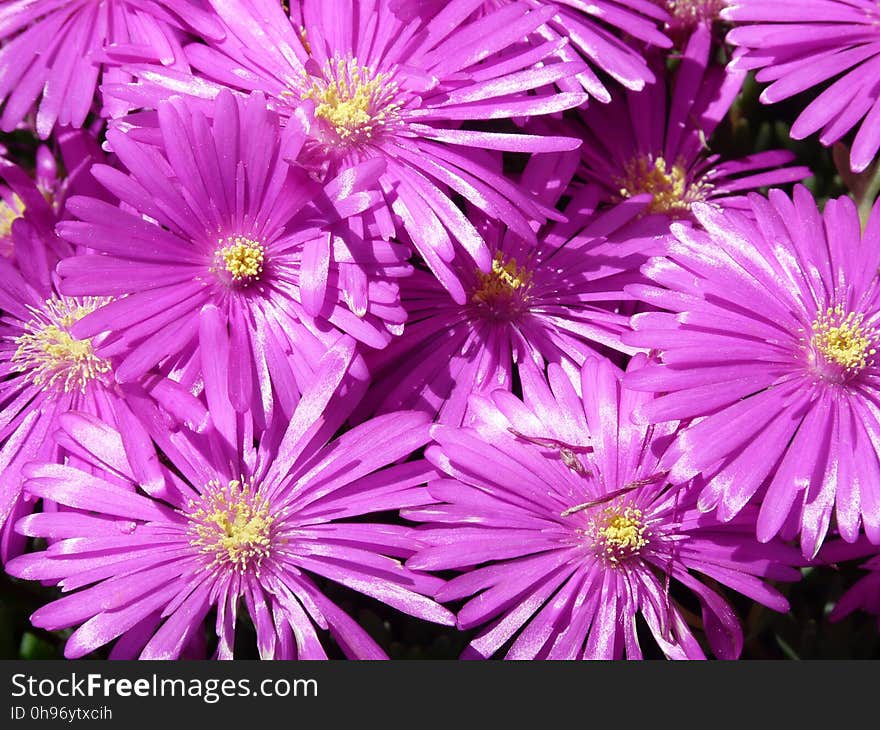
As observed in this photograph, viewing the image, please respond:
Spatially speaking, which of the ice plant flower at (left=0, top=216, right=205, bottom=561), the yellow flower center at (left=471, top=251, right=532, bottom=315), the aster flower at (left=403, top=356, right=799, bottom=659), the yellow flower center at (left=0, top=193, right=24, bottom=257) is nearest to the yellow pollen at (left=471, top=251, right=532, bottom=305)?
the yellow flower center at (left=471, top=251, right=532, bottom=315)

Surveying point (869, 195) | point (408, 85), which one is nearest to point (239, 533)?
point (408, 85)

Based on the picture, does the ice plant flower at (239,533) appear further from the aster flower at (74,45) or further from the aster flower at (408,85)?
the aster flower at (74,45)

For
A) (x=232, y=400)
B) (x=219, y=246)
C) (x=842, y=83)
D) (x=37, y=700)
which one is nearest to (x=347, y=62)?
(x=219, y=246)

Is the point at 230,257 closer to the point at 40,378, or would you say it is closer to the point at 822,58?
the point at 40,378

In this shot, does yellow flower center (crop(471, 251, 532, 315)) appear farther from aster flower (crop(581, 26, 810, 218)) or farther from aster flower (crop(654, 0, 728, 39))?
aster flower (crop(654, 0, 728, 39))

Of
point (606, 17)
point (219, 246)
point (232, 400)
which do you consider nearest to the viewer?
point (232, 400)

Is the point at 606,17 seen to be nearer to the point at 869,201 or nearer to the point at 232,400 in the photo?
the point at 869,201

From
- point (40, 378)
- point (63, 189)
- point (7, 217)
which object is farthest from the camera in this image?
point (7, 217)
